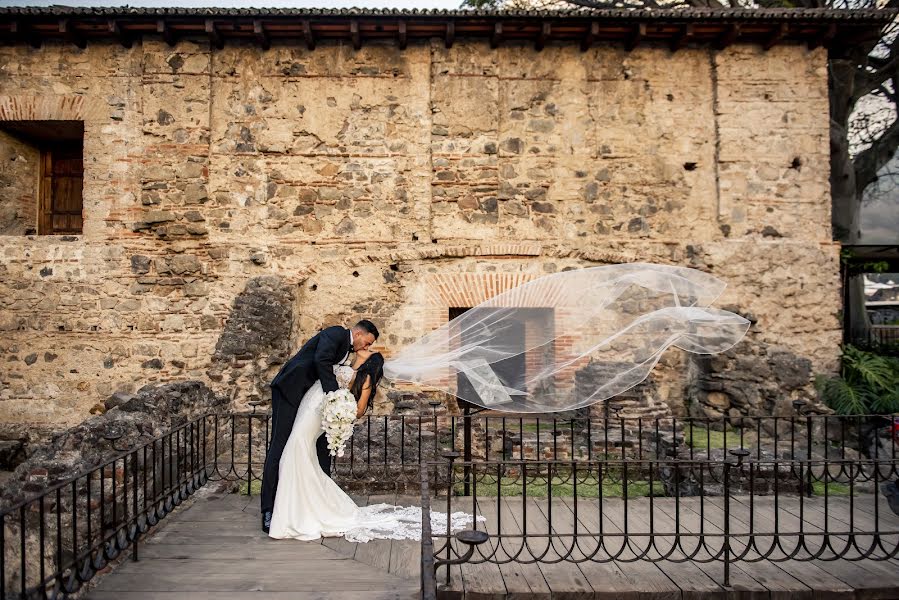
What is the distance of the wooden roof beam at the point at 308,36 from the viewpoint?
9.55 m

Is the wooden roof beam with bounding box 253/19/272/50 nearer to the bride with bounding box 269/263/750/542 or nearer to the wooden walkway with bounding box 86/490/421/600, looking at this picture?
the bride with bounding box 269/263/750/542

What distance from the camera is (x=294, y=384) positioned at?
5.48 meters

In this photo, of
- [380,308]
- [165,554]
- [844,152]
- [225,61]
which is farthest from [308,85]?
[844,152]

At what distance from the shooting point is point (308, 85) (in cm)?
1024

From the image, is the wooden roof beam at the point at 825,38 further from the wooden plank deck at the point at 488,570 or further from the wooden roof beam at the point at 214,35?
the wooden roof beam at the point at 214,35

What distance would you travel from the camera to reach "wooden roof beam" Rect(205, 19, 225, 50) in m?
9.59

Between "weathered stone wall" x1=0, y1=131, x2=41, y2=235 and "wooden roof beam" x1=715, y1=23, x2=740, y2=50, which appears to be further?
"weathered stone wall" x1=0, y1=131, x2=41, y2=235

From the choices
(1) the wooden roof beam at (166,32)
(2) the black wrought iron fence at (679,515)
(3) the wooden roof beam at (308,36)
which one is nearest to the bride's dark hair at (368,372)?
(2) the black wrought iron fence at (679,515)

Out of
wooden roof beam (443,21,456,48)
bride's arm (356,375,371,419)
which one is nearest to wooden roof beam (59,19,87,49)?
wooden roof beam (443,21,456,48)

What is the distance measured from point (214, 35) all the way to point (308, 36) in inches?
60.0

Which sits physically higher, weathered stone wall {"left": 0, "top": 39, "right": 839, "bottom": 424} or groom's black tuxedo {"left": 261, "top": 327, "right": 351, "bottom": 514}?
weathered stone wall {"left": 0, "top": 39, "right": 839, "bottom": 424}

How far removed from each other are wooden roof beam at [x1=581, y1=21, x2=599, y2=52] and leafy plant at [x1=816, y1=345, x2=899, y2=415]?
683 cm

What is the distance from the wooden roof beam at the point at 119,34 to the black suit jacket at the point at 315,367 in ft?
24.3

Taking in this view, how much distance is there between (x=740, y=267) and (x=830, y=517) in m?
5.27
